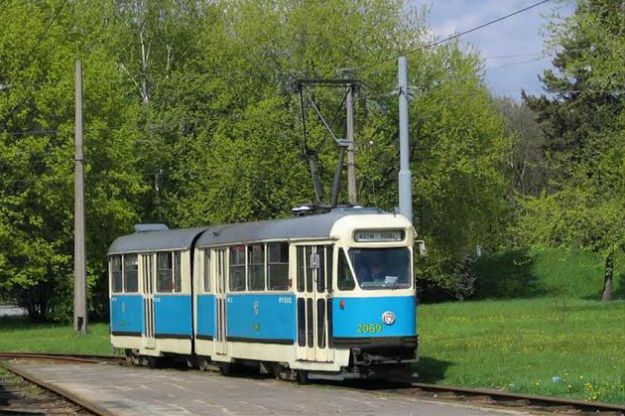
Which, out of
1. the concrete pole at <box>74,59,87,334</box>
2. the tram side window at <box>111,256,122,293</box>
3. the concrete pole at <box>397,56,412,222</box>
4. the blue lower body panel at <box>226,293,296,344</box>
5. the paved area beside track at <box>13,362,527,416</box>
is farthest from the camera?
the concrete pole at <box>74,59,87,334</box>

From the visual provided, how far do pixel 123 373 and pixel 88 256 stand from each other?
80.6 ft

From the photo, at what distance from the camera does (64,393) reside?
20422 mm

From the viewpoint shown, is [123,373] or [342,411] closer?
[342,411]

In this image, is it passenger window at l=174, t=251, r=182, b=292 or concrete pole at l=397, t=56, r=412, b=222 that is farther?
passenger window at l=174, t=251, r=182, b=292

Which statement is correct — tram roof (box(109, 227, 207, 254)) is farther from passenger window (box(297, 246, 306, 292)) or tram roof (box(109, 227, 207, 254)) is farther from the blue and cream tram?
passenger window (box(297, 246, 306, 292))

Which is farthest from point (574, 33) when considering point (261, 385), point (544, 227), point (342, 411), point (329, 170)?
point (342, 411)

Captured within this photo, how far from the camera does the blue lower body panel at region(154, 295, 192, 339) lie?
26.3m

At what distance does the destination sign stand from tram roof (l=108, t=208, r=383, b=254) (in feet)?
1.57

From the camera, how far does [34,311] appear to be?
5581 centimetres

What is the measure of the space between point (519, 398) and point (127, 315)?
13.8 m

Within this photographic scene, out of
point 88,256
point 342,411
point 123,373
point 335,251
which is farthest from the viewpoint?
point 88,256

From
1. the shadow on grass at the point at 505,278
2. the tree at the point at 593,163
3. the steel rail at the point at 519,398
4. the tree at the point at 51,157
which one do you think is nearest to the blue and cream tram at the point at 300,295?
the steel rail at the point at 519,398

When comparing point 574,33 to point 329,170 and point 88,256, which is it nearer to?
point 329,170

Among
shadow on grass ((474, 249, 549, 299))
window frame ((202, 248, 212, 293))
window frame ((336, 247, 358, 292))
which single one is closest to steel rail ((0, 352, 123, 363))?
window frame ((202, 248, 212, 293))
